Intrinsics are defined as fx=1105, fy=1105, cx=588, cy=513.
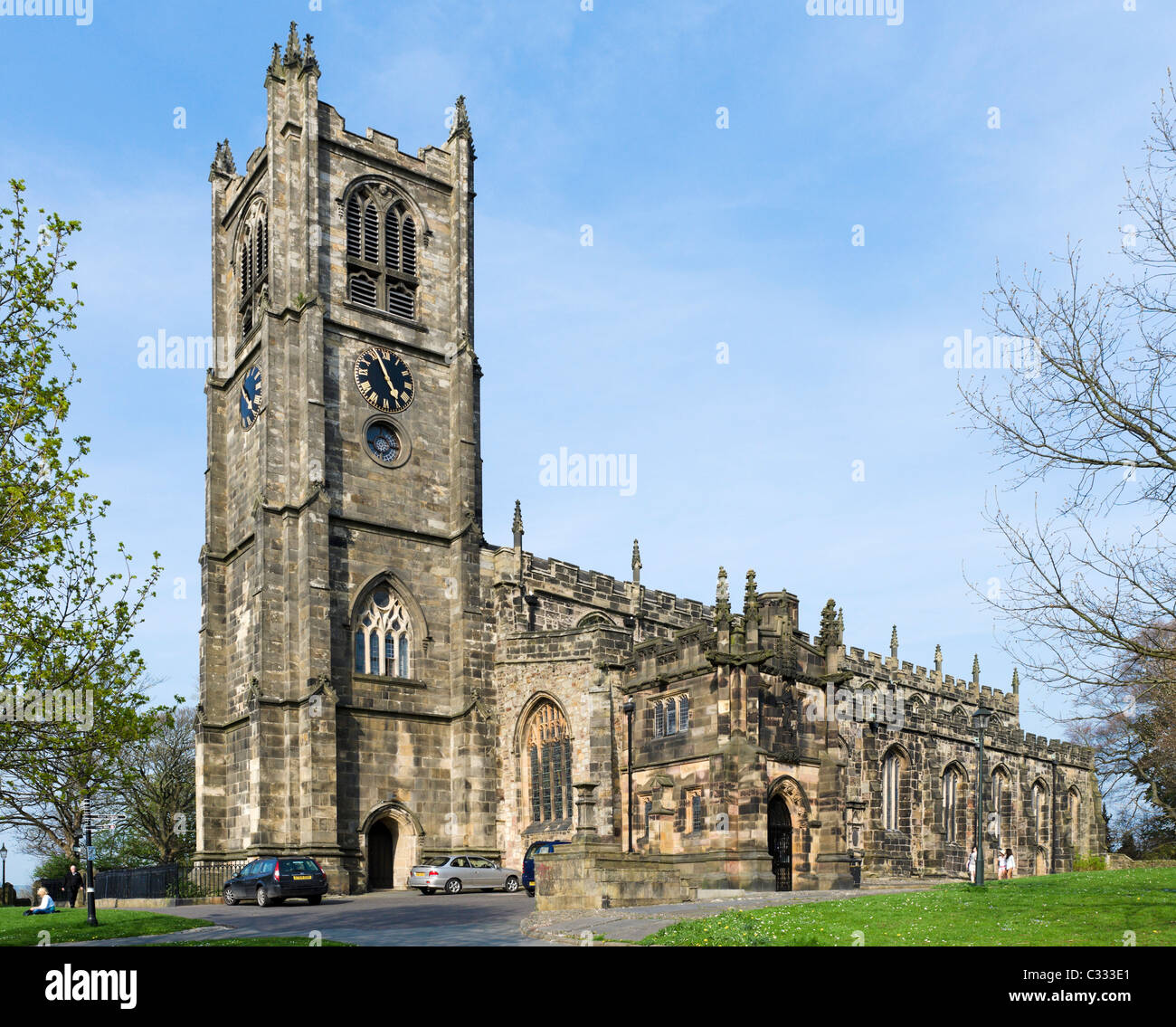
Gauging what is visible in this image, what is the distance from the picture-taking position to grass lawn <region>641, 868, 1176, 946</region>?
41.2 ft

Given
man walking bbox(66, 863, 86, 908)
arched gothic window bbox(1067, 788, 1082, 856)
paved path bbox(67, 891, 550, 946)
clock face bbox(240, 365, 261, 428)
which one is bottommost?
arched gothic window bbox(1067, 788, 1082, 856)

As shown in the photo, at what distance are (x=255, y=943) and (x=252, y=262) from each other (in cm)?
2989

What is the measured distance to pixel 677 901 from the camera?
23.9m

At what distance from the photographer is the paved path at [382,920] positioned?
16.9m

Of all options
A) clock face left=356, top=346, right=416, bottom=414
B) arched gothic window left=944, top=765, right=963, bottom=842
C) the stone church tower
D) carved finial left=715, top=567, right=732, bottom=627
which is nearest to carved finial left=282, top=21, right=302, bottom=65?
the stone church tower

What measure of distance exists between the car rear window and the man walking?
9362mm

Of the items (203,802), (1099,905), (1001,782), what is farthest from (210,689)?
(1001,782)

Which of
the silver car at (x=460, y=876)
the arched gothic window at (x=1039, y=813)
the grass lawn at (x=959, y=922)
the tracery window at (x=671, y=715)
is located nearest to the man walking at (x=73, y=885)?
the silver car at (x=460, y=876)

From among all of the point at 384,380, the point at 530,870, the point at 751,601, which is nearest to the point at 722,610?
the point at 751,601

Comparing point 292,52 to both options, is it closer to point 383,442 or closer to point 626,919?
point 383,442

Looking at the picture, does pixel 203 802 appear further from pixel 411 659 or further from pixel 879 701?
pixel 879 701

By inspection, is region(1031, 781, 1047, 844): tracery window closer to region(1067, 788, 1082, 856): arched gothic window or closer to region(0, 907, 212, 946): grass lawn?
region(1067, 788, 1082, 856): arched gothic window
